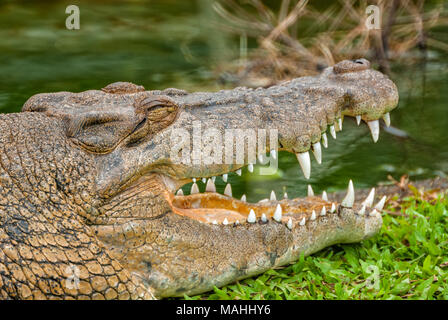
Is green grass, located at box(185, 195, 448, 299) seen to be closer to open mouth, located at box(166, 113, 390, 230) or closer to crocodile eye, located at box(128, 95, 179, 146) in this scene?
open mouth, located at box(166, 113, 390, 230)

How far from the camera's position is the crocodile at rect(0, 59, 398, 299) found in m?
2.76

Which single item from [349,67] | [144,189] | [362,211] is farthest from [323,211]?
[144,189]

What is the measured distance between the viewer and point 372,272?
336 cm

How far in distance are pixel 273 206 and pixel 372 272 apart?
2.19 feet

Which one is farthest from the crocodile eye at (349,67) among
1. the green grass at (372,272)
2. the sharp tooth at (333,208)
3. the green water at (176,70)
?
the green water at (176,70)

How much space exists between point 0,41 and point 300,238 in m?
8.20

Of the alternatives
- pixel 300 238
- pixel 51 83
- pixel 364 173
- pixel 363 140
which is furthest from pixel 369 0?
pixel 300 238

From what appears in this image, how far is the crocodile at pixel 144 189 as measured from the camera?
2.76 metres

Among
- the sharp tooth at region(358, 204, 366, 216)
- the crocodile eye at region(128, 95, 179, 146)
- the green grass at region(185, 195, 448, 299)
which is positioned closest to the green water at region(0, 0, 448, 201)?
the green grass at region(185, 195, 448, 299)

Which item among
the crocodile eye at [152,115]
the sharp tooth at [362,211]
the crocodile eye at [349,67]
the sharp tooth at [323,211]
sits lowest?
the sharp tooth at [362,211]

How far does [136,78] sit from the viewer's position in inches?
316

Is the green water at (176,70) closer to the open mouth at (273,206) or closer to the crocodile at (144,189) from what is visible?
the open mouth at (273,206)

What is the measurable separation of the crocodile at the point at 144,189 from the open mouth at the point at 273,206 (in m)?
0.01
